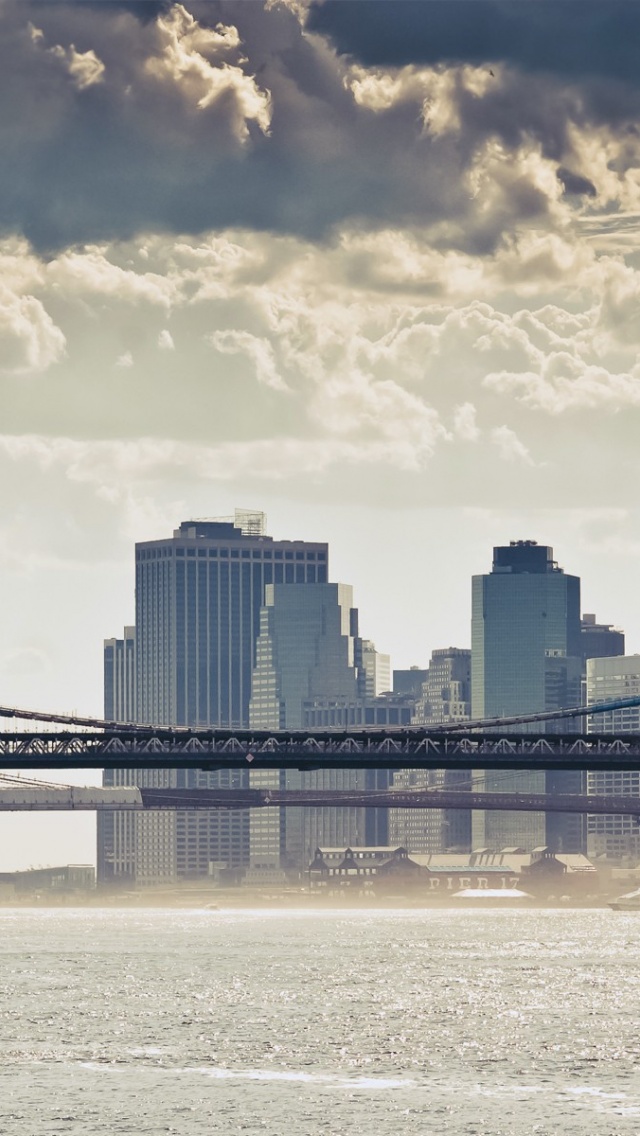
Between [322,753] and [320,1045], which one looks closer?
[320,1045]

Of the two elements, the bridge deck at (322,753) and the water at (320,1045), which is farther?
the bridge deck at (322,753)

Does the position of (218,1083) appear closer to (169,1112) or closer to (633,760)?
(169,1112)

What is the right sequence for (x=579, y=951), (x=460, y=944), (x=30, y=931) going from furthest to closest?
(x=30, y=931) → (x=460, y=944) → (x=579, y=951)

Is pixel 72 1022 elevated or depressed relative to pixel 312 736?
depressed

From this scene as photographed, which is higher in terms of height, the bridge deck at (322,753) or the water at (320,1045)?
the bridge deck at (322,753)

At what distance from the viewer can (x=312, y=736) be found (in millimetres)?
152875

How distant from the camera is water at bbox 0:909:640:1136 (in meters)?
54.8

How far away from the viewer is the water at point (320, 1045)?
54.8m

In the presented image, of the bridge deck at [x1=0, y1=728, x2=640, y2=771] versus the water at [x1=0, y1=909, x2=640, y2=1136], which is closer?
the water at [x1=0, y1=909, x2=640, y2=1136]

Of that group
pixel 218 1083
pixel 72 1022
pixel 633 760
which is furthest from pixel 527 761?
pixel 218 1083

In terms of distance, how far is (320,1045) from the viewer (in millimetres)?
70250

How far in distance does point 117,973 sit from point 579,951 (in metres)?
36.5

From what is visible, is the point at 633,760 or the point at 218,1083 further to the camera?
the point at 633,760

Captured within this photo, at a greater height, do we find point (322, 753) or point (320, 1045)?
point (322, 753)
